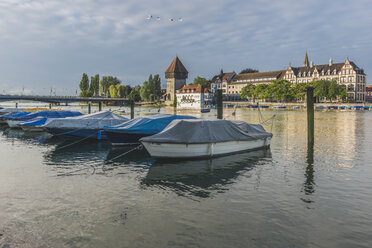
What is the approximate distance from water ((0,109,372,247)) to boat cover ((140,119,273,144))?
1.46m

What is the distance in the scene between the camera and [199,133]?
2059 centimetres

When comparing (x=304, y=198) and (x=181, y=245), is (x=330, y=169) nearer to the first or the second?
(x=304, y=198)

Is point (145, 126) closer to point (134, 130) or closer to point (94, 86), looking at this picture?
point (134, 130)

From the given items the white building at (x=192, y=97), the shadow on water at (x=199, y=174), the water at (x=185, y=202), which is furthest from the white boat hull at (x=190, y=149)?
the white building at (x=192, y=97)

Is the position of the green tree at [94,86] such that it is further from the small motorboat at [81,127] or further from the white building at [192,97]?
the small motorboat at [81,127]

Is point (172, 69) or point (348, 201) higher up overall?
point (172, 69)

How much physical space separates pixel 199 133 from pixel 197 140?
601 millimetres

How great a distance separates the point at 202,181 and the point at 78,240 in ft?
26.3

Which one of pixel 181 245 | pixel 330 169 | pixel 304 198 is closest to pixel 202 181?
pixel 304 198

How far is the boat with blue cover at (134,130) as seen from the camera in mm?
25531

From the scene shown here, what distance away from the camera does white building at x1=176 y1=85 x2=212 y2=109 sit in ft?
578

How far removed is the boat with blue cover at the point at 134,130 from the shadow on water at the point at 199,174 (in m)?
5.89

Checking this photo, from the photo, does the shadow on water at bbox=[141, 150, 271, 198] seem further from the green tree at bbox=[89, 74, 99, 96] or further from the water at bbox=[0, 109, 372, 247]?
the green tree at bbox=[89, 74, 99, 96]

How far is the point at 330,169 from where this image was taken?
19.1m
